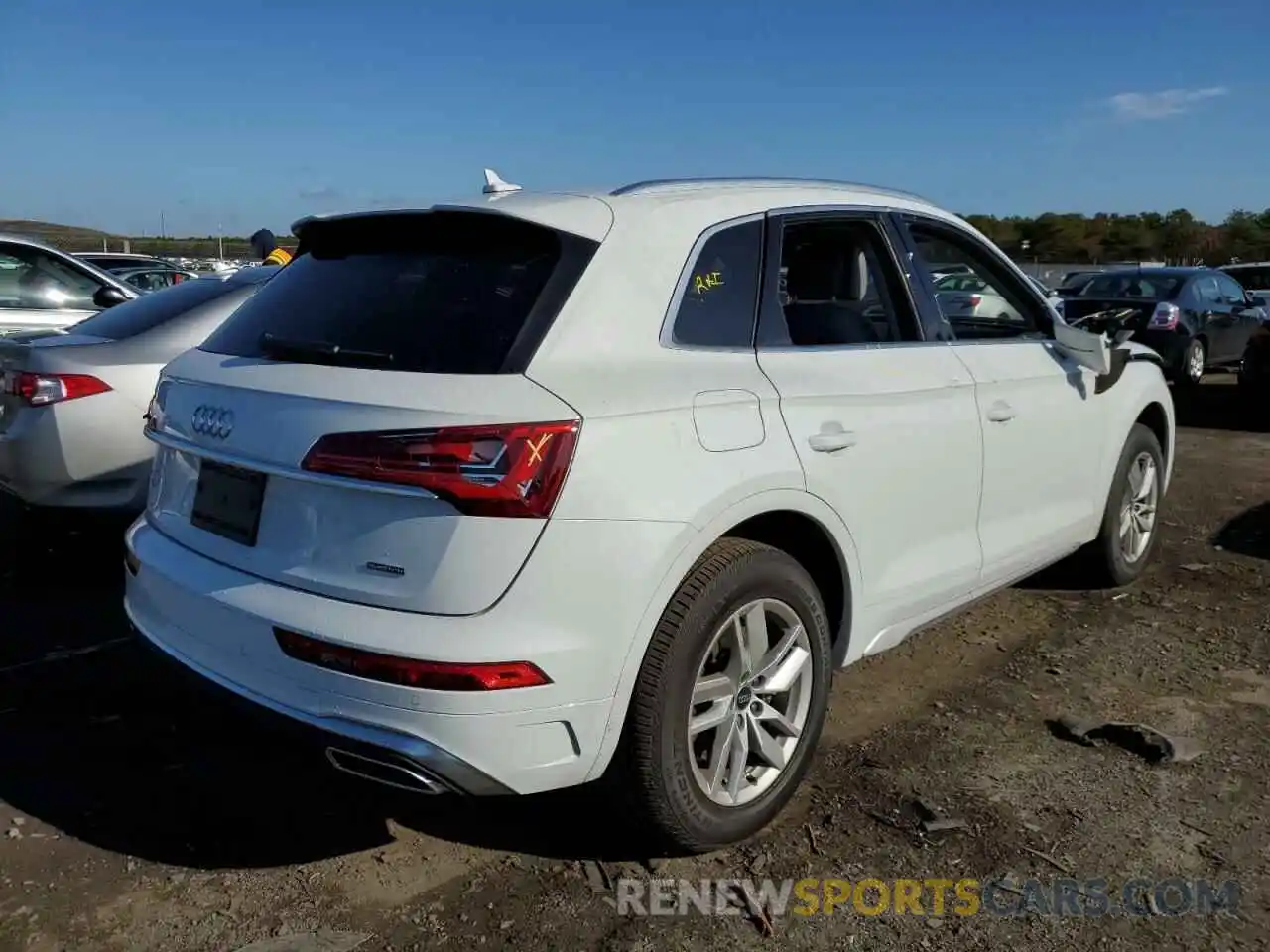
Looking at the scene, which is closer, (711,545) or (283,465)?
(283,465)

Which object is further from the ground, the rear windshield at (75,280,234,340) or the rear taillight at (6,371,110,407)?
the rear windshield at (75,280,234,340)

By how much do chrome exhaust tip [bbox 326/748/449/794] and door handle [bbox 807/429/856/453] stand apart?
4.45 ft

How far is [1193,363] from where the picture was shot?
13203mm

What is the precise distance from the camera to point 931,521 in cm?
364

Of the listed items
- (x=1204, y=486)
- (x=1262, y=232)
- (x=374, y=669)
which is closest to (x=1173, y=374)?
(x=1204, y=486)

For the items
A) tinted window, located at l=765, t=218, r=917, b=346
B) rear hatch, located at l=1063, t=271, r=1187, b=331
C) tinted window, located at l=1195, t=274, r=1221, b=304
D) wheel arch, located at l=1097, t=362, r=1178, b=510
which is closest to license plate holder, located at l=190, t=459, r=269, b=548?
tinted window, located at l=765, t=218, r=917, b=346

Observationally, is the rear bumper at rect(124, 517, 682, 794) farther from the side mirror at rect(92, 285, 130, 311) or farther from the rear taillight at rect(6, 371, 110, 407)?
the side mirror at rect(92, 285, 130, 311)

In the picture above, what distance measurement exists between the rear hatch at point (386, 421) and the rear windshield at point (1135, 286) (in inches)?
482

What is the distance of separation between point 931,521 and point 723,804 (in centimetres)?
124

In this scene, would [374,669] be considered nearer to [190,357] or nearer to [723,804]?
[723,804]

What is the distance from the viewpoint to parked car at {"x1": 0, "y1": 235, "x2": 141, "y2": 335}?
838cm

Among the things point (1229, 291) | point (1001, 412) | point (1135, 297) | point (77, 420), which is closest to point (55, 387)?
point (77, 420)

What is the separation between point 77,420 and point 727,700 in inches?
141

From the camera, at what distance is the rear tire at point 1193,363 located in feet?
42.7
